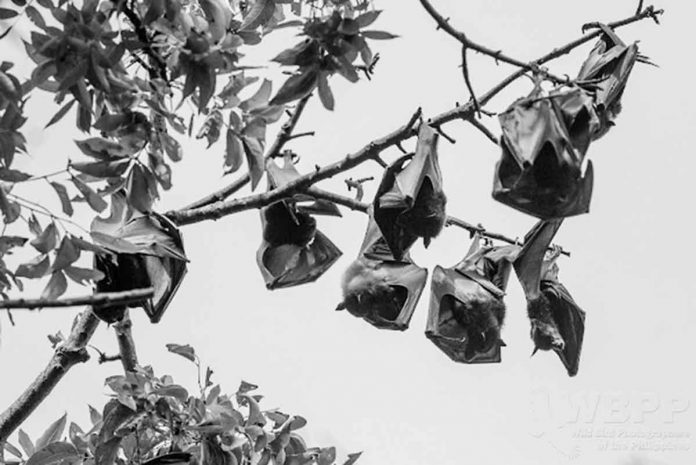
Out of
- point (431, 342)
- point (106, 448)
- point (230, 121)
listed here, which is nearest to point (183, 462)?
point (106, 448)

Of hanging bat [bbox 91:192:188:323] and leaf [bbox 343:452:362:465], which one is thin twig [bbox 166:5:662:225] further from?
leaf [bbox 343:452:362:465]

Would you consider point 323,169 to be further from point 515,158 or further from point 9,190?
point 9,190

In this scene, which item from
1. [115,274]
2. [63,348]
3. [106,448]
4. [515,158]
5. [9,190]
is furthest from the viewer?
[63,348]

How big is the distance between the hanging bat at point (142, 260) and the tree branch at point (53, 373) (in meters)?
0.66

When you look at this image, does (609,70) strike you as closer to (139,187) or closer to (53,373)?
(139,187)

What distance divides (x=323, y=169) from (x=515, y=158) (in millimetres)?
1123

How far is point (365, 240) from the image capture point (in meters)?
5.34

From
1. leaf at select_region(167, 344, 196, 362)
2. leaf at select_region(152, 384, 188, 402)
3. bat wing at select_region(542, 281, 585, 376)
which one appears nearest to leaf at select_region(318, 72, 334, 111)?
leaf at select_region(152, 384, 188, 402)

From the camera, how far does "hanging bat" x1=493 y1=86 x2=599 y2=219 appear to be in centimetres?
405

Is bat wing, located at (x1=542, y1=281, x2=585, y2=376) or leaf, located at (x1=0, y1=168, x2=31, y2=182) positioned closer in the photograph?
leaf, located at (x1=0, y1=168, x2=31, y2=182)

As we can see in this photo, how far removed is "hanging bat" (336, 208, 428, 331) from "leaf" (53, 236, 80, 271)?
156cm

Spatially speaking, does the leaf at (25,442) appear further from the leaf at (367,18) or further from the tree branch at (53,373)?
the leaf at (367,18)

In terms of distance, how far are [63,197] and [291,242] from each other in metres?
1.61

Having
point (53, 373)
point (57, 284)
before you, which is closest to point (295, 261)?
point (53, 373)
